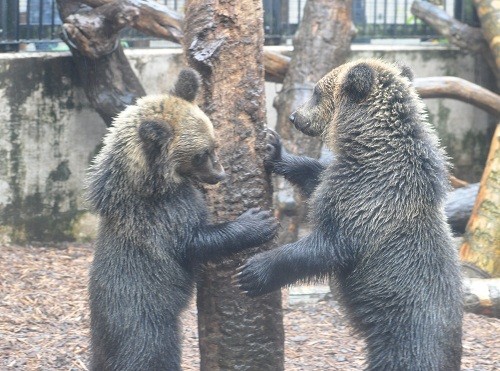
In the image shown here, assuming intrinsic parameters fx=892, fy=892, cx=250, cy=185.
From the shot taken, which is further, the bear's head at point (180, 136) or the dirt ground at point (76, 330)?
the dirt ground at point (76, 330)

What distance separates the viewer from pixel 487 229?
8836 mm

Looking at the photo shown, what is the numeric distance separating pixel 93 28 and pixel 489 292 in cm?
465

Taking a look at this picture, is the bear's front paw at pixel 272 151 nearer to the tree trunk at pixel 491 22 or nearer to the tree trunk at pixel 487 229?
the tree trunk at pixel 487 229

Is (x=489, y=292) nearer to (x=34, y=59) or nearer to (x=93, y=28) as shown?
(x=93, y=28)

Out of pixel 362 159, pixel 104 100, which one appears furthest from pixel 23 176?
pixel 362 159

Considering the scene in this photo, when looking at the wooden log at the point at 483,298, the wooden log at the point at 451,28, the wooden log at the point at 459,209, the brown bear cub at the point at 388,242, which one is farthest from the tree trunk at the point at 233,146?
the wooden log at the point at 451,28

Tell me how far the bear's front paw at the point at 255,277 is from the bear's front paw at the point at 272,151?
0.60 m

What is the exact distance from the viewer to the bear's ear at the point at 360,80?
5383 millimetres

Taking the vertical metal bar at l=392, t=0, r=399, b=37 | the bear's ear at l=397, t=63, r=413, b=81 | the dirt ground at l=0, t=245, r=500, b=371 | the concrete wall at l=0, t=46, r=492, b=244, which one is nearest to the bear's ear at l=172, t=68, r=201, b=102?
the bear's ear at l=397, t=63, r=413, b=81

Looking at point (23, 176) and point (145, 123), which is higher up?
point (145, 123)

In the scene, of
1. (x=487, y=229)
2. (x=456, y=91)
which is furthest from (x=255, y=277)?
(x=456, y=91)

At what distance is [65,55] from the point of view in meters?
9.90

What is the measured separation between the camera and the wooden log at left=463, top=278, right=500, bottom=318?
7.94 metres

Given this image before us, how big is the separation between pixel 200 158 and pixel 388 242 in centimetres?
124
